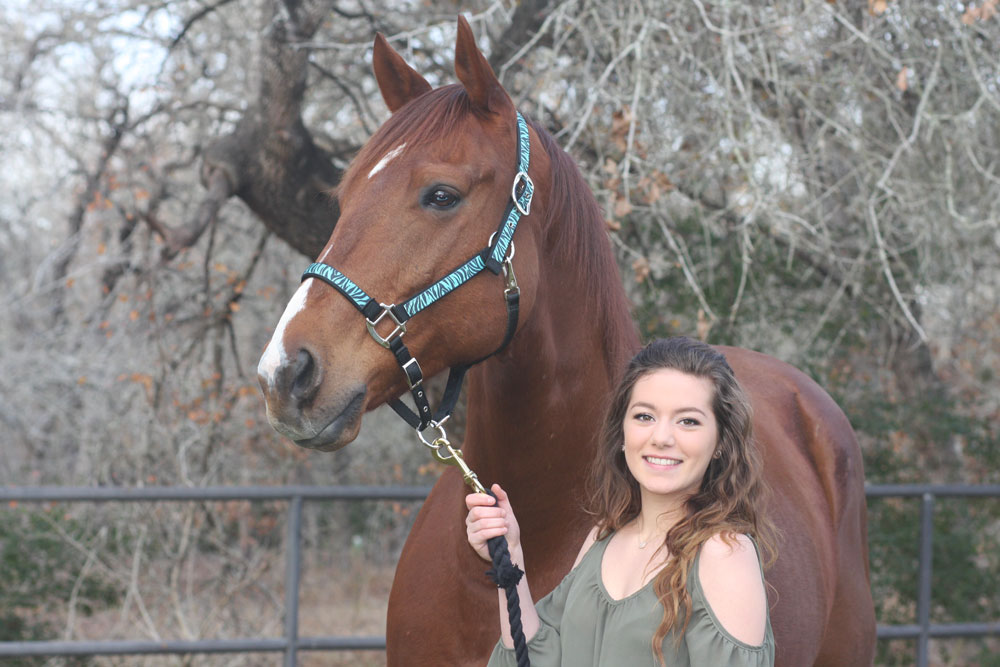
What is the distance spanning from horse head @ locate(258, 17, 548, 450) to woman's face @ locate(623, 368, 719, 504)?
1.19ft

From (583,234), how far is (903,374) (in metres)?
4.63

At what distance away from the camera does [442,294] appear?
5.80 feet

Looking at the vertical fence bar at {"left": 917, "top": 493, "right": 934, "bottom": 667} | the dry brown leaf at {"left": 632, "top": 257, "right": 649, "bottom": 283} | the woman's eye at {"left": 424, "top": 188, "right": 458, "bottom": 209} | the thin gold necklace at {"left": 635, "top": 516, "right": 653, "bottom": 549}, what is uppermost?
the woman's eye at {"left": 424, "top": 188, "right": 458, "bottom": 209}

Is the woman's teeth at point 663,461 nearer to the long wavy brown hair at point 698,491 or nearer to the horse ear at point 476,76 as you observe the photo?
the long wavy brown hair at point 698,491

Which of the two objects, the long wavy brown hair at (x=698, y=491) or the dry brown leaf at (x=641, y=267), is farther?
the dry brown leaf at (x=641, y=267)

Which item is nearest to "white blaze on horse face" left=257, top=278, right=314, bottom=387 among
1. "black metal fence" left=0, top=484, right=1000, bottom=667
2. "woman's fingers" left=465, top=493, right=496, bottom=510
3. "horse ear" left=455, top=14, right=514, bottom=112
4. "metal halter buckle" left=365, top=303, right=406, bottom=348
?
"metal halter buckle" left=365, top=303, right=406, bottom=348

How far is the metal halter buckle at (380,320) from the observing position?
1.69m

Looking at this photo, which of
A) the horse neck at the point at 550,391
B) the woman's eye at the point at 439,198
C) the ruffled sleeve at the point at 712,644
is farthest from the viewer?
the horse neck at the point at 550,391

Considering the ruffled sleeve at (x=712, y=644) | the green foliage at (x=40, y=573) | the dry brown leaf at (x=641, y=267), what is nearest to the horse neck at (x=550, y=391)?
the ruffled sleeve at (x=712, y=644)

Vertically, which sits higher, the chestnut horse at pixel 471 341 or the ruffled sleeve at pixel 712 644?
the chestnut horse at pixel 471 341

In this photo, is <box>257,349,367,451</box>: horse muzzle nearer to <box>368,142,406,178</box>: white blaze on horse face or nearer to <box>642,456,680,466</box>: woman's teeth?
<box>368,142,406,178</box>: white blaze on horse face

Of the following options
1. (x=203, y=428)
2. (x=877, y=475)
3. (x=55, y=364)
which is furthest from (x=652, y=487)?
(x=55, y=364)

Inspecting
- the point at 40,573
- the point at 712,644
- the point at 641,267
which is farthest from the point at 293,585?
the point at 712,644

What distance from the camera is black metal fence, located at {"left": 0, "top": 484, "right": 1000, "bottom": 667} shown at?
3.69 metres
